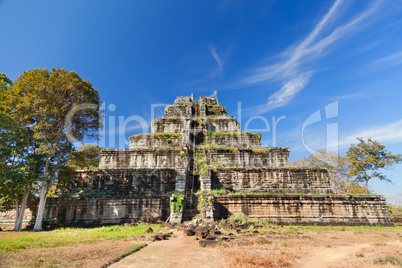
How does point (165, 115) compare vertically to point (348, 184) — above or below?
above

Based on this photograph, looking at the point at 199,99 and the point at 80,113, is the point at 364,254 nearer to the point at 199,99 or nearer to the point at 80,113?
the point at 80,113

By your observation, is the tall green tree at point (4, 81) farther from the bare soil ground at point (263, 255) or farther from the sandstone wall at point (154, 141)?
the bare soil ground at point (263, 255)

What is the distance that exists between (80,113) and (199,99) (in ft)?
63.0

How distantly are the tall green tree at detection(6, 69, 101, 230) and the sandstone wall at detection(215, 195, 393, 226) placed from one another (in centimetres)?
1033

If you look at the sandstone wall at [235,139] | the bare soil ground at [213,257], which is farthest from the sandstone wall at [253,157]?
the bare soil ground at [213,257]

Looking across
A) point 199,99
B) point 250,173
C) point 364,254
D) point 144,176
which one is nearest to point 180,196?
point 144,176

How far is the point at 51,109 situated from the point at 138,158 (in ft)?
24.6

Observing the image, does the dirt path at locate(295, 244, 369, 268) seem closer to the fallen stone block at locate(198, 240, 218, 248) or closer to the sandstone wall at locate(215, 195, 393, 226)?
the fallen stone block at locate(198, 240, 218, 248)

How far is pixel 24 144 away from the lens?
13.0 metres

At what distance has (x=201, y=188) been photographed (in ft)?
48.2

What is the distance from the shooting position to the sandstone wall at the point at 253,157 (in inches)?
726

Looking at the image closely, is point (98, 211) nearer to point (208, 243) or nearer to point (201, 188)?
point (201, 188)

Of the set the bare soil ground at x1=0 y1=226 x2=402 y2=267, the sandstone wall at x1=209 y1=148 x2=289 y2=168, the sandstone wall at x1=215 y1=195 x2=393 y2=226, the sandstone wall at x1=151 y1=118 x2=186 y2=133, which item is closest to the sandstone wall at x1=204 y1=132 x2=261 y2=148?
the sandstone wall at x1=209 y1=148 x2=289 y2=168

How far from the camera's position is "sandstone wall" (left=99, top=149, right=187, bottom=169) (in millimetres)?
18359
